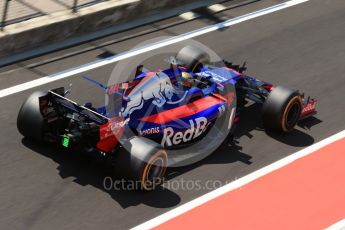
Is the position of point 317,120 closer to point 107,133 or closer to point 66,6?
point 107,133

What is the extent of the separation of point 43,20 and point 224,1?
478 centimetres

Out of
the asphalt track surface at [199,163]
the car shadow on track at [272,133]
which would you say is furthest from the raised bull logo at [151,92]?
the car shadow on track at [272,133]

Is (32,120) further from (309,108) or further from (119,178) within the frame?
(309,108)

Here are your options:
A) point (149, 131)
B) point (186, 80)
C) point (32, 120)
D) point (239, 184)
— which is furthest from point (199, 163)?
point (32, 120)

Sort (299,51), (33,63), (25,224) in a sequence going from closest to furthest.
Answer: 1. (25,224)
2. (33,63)
3. (299,51)

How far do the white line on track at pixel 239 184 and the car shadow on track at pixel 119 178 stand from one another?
17cm

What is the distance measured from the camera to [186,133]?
9.95 metres

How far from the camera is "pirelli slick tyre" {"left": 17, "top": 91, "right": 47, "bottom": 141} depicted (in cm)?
962

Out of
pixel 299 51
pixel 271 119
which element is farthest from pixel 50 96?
pixel 299 51

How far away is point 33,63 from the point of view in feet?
41.9

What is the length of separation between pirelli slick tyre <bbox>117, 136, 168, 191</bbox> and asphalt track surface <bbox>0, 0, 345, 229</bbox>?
317mm

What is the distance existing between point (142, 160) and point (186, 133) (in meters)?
1.35

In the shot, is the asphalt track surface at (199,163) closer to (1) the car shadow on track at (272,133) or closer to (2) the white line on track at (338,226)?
(1) the car shadow on track at (272,133)

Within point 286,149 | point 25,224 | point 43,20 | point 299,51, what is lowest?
point 25,224
